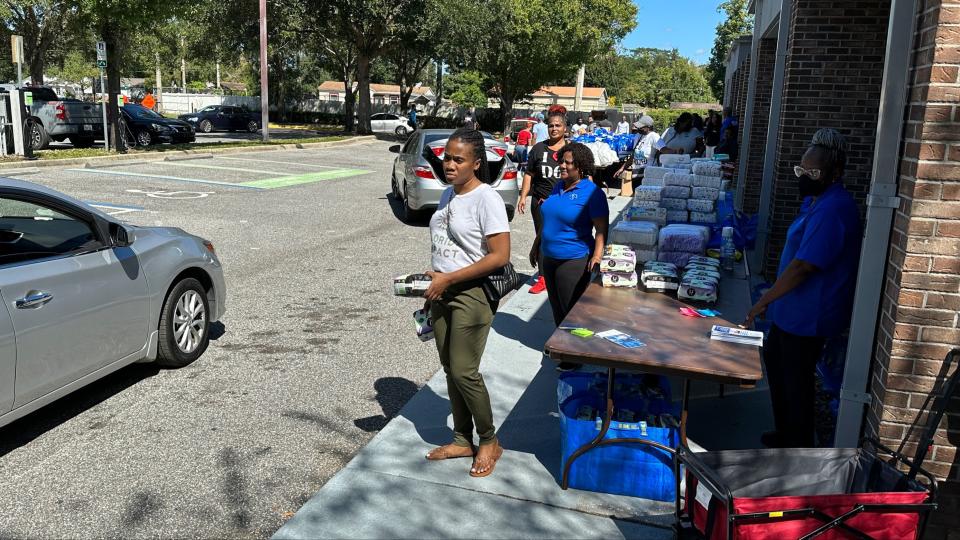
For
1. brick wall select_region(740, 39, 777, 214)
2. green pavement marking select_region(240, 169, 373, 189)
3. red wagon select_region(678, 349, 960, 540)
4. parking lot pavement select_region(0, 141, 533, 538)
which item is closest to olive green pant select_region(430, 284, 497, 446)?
parking lot pavement select_region(0, 141, 533, 538)

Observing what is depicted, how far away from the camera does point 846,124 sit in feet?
27.1

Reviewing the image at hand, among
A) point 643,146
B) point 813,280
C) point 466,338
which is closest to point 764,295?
point 813,280

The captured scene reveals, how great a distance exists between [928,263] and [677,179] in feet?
13.5

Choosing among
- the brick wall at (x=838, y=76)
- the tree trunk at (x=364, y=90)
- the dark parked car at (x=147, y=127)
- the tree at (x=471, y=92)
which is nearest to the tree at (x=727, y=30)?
the tree at (x=471, y=92)

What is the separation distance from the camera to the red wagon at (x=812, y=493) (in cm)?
281

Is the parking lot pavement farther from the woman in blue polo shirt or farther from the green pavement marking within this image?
the green pavement marking

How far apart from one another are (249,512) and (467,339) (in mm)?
1401

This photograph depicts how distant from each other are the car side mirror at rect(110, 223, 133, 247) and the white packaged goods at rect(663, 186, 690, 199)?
4.50 metres

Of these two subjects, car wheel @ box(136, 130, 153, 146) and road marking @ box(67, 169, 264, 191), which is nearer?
road marking @ box(67, 169, 264, 191)

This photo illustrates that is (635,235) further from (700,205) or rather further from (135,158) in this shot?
(135,158)

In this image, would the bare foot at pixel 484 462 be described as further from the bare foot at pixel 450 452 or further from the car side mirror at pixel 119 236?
the car side mirror at pixel 119 236

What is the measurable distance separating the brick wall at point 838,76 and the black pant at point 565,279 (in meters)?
3.83

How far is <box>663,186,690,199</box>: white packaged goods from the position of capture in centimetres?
718

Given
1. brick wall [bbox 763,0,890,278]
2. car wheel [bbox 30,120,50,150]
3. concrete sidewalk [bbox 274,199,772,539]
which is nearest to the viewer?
concrete sidewalk [bbox 274,199,772,539]
